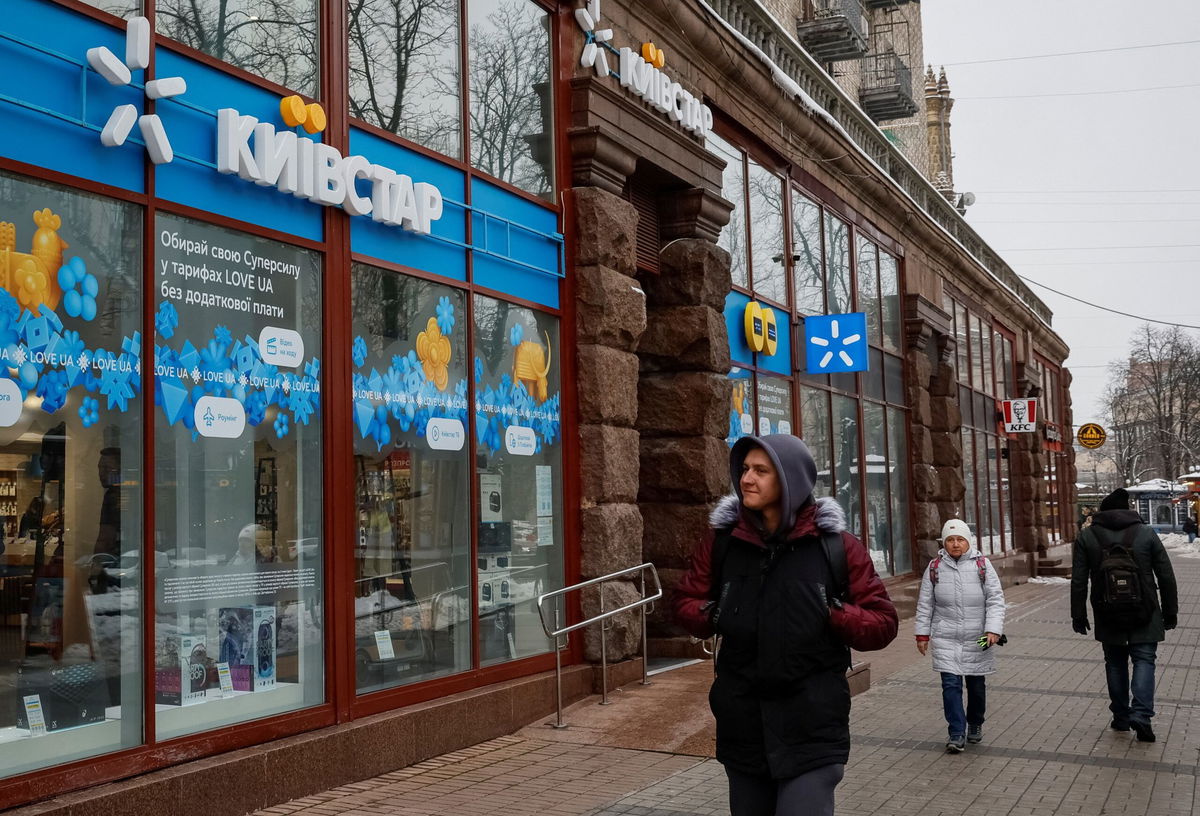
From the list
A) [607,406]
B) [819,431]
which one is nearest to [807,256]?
[819,431]

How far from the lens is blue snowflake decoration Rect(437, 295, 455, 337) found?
28.7 feet

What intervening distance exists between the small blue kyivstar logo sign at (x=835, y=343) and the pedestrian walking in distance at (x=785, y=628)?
11.5 m

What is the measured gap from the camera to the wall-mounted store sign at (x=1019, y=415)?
2791cm

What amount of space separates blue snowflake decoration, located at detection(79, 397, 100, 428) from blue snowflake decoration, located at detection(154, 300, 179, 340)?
557 mm

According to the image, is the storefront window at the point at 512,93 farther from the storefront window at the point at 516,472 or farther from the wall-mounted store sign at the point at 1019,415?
the wall-mounted store sign at the point at 1019,415

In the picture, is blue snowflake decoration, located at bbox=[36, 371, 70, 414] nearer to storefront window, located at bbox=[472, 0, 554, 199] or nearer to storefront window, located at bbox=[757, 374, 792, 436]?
storefront window, located at bbox=[472, 0, 554, 199]

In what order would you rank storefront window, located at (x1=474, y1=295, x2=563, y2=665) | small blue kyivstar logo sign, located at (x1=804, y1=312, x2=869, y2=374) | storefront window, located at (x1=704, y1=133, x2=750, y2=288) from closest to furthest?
storefront window, located at (x1=474, y1=295, x2=563, y2=665)
storefront window, located at (x1=704, y1=133, x2=750, y2=288)
small blue kyivstar logo sign, located at (x1=804, y1=312, x2=869, y2=374)

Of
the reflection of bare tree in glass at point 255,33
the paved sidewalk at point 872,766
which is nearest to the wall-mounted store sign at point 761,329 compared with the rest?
the paved sidewalk at point 872,766

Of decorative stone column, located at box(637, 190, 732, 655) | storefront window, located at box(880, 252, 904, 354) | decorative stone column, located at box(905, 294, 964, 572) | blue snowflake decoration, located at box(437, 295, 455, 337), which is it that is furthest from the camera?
decorative stone column, located at box(905, 294, 964, 572)

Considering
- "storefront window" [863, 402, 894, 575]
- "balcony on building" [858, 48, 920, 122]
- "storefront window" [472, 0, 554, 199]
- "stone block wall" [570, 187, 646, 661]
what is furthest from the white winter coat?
"balcony on building" [858, 48, 920, 122]

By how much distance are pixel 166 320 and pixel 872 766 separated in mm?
4885

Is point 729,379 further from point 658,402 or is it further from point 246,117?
point 246,117

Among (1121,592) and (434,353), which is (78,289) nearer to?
(434,353)

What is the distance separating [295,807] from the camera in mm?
6676
